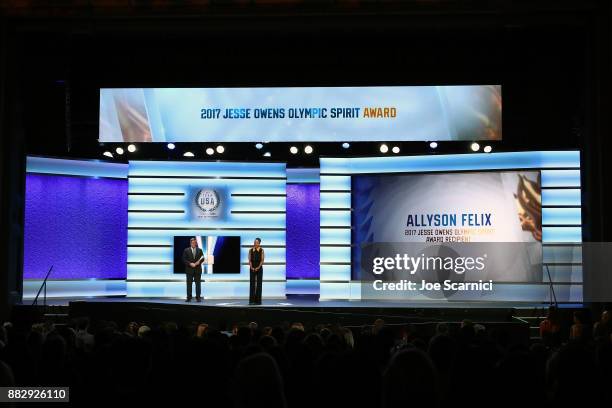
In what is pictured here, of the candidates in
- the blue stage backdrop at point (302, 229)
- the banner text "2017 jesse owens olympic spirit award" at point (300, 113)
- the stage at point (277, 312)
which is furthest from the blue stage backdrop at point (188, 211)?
the stage at point (277, 312)

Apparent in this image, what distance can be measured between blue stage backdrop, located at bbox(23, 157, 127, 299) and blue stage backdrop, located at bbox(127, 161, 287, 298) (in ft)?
4.21

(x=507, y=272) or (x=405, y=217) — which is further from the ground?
(x=405, y=217)

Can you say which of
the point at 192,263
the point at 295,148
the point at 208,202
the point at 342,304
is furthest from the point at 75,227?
the point at 342,304

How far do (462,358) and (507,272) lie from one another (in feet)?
39.3

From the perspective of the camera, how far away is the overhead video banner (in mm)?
16672

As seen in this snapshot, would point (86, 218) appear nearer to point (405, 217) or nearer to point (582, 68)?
point (405, 217)

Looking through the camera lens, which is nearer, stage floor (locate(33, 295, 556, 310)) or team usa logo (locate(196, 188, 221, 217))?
stage floor (locate(33, 295, 556, 310))

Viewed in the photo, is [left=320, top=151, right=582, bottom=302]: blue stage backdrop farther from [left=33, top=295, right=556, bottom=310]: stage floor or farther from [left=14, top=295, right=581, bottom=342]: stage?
[left=14, top=295, right=581, bottom=342]: stage

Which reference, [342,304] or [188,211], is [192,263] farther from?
[342,304]

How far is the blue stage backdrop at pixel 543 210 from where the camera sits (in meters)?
16.8

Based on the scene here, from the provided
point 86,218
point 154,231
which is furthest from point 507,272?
point 86,218

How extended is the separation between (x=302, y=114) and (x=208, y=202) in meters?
3.44

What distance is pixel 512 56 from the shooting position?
17.0 metres

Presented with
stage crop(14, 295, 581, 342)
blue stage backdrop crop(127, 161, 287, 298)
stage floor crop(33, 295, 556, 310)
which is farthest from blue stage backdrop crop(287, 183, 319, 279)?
stage crop(14, 295, 581, 342)
